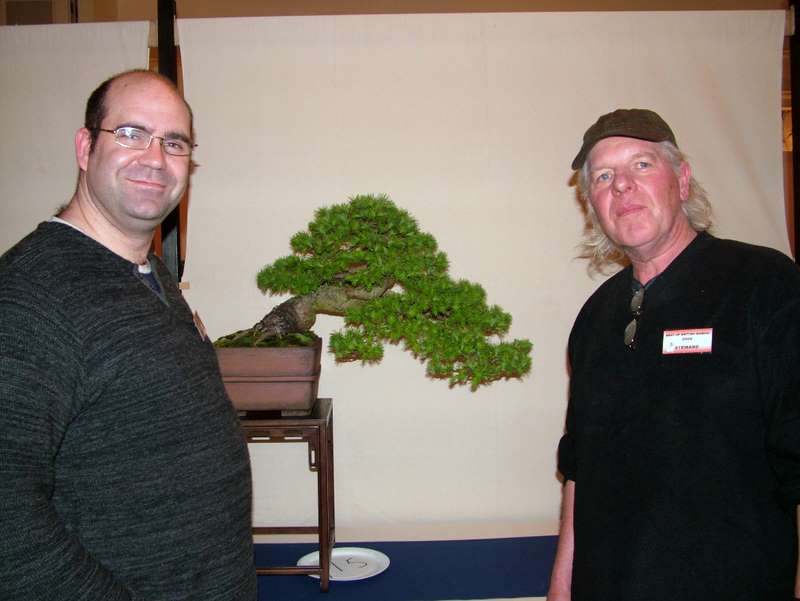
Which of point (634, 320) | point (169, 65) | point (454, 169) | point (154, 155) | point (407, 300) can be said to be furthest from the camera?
point (454, 169)

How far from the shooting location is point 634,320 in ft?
3.82

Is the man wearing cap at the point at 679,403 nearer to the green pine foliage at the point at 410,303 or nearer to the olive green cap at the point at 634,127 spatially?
the olive green cap at the point at 634,127

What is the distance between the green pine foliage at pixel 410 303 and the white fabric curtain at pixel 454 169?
778 mm

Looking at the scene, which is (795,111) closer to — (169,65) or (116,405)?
(169,65)

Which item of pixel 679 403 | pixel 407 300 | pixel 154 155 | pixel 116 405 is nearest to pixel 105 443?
pixel 116 405

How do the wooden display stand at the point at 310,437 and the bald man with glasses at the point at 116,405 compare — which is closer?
the bald man with glasses at the point at 116,405

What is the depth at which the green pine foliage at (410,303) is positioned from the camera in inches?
55.4

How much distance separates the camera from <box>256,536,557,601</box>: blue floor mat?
173cm

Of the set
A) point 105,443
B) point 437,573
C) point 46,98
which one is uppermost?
point 46,98

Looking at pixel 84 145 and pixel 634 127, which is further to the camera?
pixel 634 127

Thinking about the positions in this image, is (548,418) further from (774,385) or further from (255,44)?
(255,44)

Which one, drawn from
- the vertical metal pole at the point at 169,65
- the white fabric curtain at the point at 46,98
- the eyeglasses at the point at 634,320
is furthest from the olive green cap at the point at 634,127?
the white fabric curtain at the point at 46,98

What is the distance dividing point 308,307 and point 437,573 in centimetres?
97

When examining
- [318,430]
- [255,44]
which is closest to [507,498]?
[318,430]
